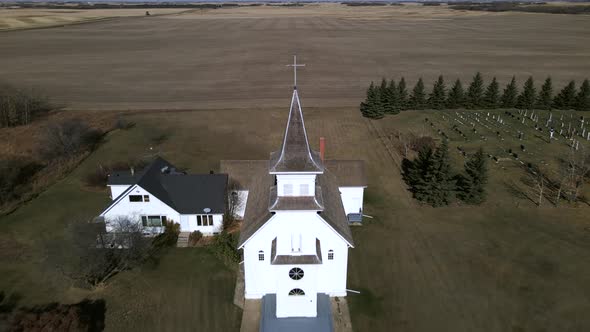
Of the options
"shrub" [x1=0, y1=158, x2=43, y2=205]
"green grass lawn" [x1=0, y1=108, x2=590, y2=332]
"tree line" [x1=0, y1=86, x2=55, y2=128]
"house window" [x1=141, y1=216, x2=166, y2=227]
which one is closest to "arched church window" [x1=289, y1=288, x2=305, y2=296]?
"green grass lawn" [x1=0, y1=108, x2=590, y2=332]

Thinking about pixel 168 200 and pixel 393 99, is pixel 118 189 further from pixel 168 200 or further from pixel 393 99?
pixel 393 99

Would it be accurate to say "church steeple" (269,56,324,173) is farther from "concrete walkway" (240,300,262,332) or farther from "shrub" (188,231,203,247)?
"shrub" (188,231,203,247)

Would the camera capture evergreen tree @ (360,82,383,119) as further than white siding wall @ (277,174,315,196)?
Yes

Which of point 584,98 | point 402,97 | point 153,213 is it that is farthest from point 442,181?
point 584,98

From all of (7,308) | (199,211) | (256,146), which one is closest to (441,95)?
(256,146)

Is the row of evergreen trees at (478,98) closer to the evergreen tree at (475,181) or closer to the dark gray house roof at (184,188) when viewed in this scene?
the evergreen tree at (475,181)

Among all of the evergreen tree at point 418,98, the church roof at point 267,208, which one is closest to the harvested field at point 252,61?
the evergreen tree at point 418,98
